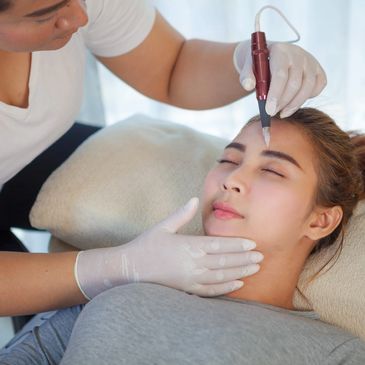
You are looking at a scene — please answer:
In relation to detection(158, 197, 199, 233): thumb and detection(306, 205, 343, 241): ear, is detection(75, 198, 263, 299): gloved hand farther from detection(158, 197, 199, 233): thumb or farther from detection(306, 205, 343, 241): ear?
detection(306, 205, 343, 241): ear

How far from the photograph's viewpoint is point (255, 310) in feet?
3.62

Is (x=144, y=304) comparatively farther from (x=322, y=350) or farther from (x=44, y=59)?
(x=44, y=59)

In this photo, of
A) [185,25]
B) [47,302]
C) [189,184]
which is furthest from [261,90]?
[185,25]

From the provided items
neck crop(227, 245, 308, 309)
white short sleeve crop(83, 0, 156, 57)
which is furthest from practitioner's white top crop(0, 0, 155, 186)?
neck crop(227, 245, 308, 309)

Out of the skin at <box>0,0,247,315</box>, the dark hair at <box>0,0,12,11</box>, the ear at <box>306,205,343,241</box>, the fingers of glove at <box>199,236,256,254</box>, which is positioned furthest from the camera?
the ear at <box>306,205,343,241</box>

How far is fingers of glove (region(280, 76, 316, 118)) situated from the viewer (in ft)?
3.88

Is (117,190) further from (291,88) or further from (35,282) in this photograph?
(291,88)

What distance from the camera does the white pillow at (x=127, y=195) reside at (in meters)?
1.30

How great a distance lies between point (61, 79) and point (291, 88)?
57 centimetres

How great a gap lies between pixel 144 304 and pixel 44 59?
65 cm

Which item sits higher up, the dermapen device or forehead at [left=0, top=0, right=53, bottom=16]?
forehead at [left=0, top=0, right=53, bottom=16]

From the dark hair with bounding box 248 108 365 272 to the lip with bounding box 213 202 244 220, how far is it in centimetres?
19

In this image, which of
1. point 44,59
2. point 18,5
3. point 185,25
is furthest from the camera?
point 185,25

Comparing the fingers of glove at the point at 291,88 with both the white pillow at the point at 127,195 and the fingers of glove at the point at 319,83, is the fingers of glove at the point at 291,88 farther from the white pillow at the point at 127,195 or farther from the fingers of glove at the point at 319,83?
the white pillow at the point at 127,195
